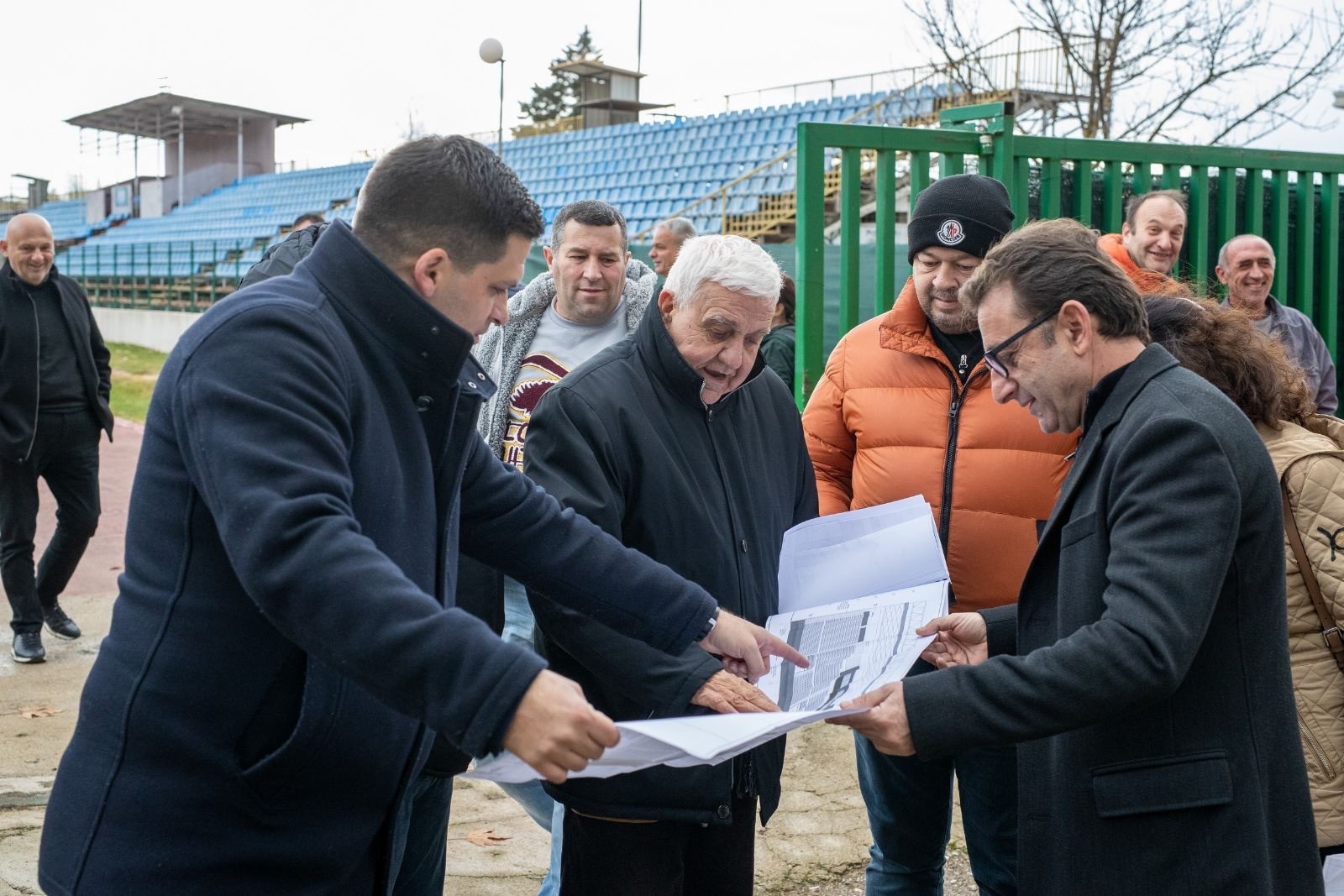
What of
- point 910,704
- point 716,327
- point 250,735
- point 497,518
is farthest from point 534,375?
point 250,735

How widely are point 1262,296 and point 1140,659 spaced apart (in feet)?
15.0

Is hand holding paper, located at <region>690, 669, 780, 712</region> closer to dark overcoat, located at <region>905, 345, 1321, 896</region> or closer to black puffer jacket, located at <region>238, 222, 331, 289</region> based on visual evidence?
dark overcoat, located at <region>905, 345, 1321, 896</region>

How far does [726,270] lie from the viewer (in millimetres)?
2498

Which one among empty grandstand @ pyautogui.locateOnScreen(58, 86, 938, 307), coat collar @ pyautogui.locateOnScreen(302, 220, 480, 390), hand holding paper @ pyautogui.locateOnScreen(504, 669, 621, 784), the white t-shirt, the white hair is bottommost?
hand holding paper @ pyautogui.locateOnScreen(504, 669, 621, 784)

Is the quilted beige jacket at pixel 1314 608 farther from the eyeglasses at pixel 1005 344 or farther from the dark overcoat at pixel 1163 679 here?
the eyeglasses at pixel 1005 344

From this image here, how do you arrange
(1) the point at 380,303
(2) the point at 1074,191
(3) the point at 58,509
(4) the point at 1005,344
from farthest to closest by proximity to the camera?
(3) the point at 58,509, (2) the point at 1074,191, (4) the point at 1005,344, (1) the point at 380,303

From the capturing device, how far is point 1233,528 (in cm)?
184

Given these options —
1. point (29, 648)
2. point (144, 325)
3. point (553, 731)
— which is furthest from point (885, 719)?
point (144, 325)

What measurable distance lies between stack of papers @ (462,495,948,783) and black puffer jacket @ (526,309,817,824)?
0.34 ft

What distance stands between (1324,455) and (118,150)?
4742 centimetres

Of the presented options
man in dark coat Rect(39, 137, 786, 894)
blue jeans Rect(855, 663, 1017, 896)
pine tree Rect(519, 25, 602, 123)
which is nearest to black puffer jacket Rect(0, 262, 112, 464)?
blue jeans Rect(855, 663, 1017, 896)

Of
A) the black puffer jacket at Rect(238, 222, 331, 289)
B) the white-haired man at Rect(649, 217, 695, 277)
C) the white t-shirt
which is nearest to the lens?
the black puffer jacket at Rect(238, 222, 331, 289)

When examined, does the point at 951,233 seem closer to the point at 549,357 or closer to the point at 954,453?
the point at 954,453

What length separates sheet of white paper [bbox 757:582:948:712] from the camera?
2152mm
